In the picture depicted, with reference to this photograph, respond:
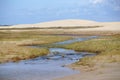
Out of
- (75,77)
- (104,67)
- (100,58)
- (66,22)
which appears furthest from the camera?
(66,22)

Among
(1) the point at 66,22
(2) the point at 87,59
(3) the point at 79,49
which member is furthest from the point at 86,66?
(1) the point at 66,22

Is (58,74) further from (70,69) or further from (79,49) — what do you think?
(79,49)

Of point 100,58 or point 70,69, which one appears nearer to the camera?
point 70,69

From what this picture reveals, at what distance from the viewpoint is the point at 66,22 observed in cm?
18325

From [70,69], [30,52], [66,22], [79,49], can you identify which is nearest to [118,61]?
[70,69]

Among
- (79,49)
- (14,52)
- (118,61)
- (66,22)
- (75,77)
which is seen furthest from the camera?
(66,22)

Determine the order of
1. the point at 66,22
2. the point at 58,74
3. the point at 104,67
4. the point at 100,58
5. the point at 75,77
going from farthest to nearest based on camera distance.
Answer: the point at 66,22, the point at 100,58, the point at 104,67, the point at 58,74, the point at 75,77

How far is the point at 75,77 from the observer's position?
18.0m

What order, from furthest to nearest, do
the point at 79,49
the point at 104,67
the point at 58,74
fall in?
the point at 79,49
the point at 104,67
the point at 58,74

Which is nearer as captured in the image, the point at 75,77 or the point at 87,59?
the point at 75,77

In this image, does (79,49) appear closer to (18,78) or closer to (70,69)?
(70,69)

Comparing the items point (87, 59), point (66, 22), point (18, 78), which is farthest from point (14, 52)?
point (66, 22)

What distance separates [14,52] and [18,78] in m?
12.6

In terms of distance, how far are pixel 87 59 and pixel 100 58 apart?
3.42ft
